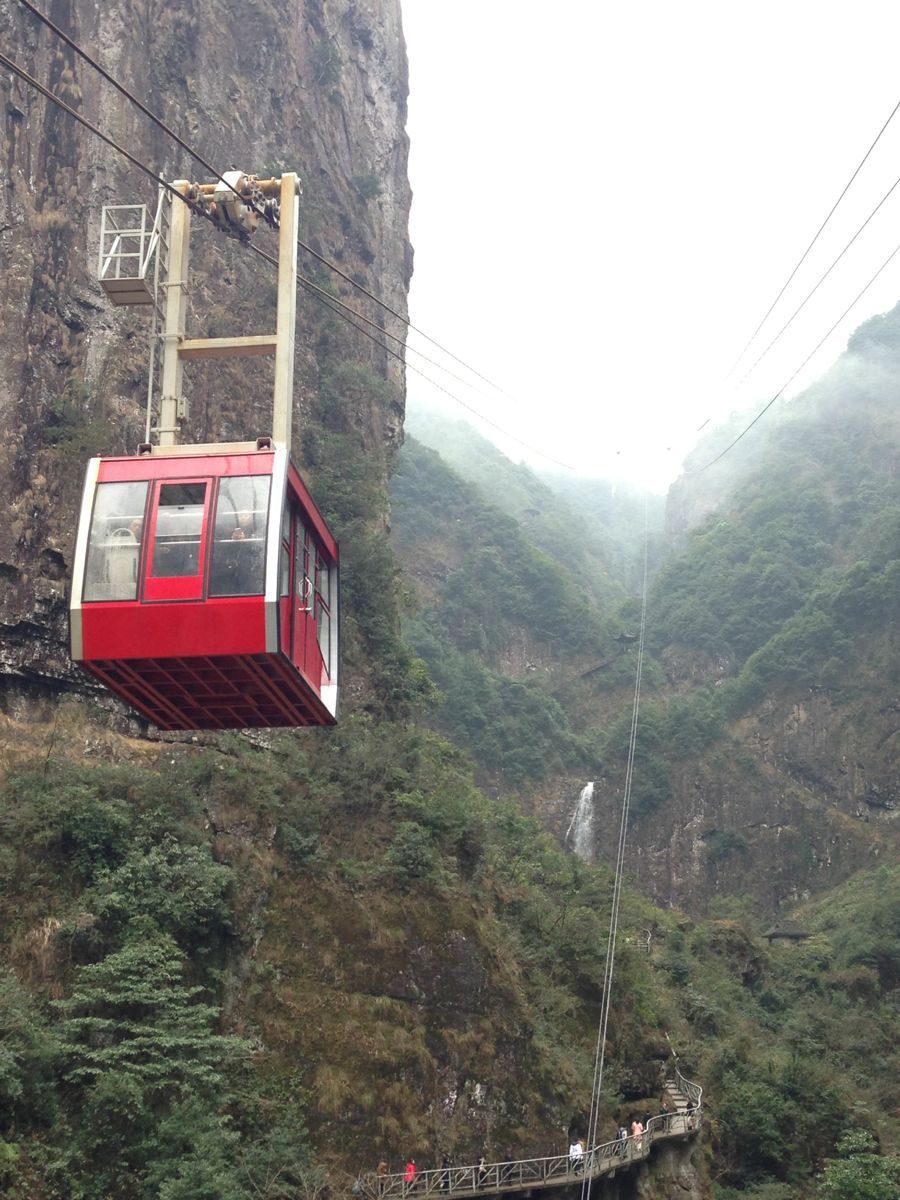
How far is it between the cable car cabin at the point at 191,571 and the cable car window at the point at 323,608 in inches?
38.1

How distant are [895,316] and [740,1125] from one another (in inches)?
2692

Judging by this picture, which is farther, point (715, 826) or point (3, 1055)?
point (715, 826)

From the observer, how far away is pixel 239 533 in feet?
35.0

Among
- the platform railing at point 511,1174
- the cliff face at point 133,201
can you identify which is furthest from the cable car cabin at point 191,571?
the cliff face at point 133,201

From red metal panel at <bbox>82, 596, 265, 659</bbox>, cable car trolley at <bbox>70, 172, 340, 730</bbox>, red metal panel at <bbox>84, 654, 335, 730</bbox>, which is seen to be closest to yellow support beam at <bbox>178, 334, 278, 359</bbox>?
cable car trolley at <bbox>70, 172, 340, 730</bbox>

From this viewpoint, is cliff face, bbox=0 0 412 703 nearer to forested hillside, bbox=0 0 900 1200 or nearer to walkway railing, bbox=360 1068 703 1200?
forested hillside, bbox=0 0 900 1200

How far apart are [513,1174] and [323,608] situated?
1057 centimetres

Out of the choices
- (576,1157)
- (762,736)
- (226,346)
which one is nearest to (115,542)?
(226,346)

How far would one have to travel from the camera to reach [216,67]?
29.5 m

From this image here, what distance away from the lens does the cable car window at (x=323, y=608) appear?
12453 mm

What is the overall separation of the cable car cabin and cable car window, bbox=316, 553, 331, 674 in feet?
3.17

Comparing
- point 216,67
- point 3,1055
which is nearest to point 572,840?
point 216,67

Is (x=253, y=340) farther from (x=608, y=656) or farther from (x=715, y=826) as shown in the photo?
(x=608, y=656)

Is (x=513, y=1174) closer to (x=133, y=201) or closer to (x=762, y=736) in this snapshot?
(x=133, y=201)
